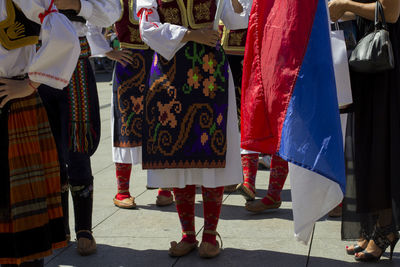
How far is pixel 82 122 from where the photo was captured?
382 cm

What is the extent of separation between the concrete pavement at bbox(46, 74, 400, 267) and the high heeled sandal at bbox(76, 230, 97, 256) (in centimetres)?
4

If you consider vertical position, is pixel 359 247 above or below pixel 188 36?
below

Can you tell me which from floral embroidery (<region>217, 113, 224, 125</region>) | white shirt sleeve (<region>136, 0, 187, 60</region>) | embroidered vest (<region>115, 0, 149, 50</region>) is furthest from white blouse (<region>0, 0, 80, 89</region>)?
embroidered vest (<region>115, 0, 149, 50</region>)

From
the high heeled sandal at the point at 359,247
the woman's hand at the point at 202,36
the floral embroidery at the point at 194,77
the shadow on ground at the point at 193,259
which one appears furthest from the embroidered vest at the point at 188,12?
the high heeled sandal at the point at 359,247

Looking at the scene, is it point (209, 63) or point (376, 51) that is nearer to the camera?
point (376, 51)

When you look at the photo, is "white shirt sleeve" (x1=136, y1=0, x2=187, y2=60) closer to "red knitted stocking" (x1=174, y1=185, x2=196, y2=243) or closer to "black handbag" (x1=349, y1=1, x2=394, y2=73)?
"red knitted stocking" (x1=174, y1=185, x2=196, y2=243)

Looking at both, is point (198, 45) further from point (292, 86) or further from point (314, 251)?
point (314, 251)

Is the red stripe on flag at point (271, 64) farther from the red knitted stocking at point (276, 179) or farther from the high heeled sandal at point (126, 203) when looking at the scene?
the high heeled sandal at point (126, 203)

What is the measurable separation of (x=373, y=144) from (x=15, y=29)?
210cm

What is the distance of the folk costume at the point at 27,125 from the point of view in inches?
112

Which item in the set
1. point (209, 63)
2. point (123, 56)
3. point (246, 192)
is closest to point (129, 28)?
point (123, 56)

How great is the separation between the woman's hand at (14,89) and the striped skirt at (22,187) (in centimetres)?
6

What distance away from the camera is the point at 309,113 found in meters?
2.99

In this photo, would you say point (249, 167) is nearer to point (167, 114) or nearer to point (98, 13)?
point (167, 114)
